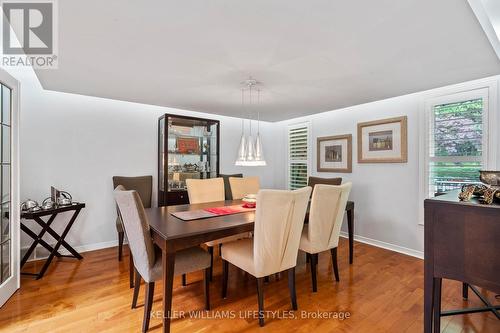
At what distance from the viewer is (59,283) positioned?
7.80 feet

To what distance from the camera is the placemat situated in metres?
2.12

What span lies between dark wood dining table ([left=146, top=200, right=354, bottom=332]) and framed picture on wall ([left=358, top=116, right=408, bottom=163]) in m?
2.28

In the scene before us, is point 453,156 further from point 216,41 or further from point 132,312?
point 132,312

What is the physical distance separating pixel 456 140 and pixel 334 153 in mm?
1626

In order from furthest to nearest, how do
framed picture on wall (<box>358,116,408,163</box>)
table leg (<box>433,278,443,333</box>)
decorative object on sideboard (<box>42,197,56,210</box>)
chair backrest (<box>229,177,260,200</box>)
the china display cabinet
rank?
the china display cabinet < chair backrest (<box>229,177,260,200</box>) < framed picture on wall (<box>358,116,408,163</box>) < decorative object on sideboard (<box>42,197,56,210</box>) < table leg (<box>433,278,443,333</box>)

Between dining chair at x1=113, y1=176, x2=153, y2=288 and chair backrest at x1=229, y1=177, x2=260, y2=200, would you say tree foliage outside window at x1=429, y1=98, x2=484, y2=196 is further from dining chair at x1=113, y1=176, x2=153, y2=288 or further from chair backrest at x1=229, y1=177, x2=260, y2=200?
dining chair at x1=113, y1=176, x2=153, y2=288

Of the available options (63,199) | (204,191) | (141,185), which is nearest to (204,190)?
(204,191)

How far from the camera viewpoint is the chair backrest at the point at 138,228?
168cm

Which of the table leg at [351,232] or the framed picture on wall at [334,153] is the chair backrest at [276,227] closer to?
the table leg at [351,232]

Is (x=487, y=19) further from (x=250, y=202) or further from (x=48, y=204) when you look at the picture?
(x=48, y=204)

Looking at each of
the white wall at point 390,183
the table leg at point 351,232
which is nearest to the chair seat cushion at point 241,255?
the table leg at point 351,232

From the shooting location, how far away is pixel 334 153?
4.10 m

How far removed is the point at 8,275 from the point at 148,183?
170 centimetres

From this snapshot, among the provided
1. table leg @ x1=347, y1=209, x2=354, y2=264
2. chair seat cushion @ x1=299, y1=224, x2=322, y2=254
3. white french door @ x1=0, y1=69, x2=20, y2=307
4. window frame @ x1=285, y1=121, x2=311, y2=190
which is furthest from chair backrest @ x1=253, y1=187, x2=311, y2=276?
window frame @ x1=285, y1=121, x2=311, y2=190
